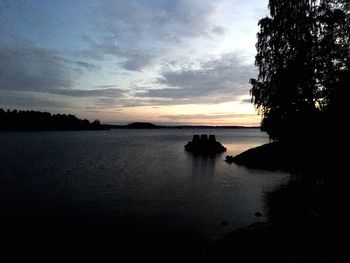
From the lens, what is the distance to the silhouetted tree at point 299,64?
22.7 metres

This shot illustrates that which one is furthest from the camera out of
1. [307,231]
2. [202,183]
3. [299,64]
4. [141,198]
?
[202,183]

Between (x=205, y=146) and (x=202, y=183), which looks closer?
(x=202, y=183)

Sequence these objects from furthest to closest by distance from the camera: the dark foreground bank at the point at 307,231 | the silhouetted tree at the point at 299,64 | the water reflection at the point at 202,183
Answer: the water reflection at the point at 202,183
the silhouetted tree at the point at 299,64
the dark foreground bank at the point at 307,231

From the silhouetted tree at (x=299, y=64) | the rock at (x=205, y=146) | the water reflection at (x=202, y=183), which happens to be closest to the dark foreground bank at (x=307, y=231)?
the silhouetted tree at (x=299, y=64)

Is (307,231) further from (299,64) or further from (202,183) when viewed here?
(202,183)

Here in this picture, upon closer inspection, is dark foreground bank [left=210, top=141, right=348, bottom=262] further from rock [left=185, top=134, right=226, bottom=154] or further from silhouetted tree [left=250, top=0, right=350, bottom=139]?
rock [left=185, top=134, right=226, bottom=154]

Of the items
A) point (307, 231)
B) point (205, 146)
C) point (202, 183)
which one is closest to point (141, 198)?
point (202, 183)

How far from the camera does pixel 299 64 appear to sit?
25.0m

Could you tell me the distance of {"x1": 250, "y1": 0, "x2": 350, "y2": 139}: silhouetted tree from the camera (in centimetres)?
2268

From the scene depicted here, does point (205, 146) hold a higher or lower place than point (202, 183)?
higher

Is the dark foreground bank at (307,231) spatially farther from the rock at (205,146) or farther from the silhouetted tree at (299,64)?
the rock at (205,146)

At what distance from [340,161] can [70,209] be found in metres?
21.3

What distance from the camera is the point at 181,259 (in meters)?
17.2

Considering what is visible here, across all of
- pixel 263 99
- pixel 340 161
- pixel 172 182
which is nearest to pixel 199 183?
pixel 172 182
